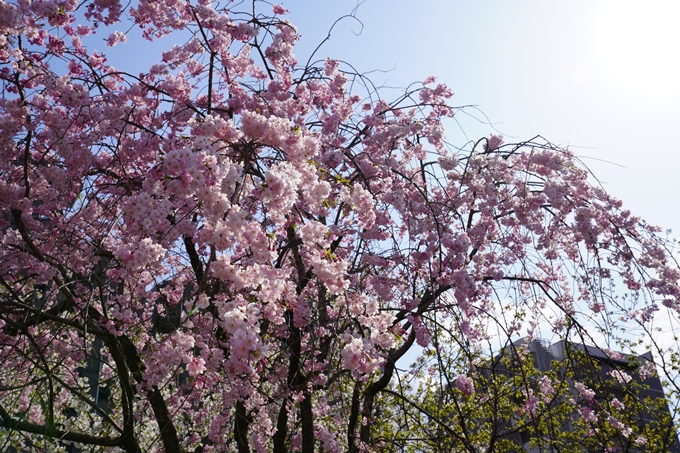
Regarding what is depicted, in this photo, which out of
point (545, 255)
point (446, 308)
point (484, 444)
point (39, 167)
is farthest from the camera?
point (484, 444)

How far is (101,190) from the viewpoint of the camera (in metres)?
4.53

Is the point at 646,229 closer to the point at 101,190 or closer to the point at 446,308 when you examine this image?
the point at 446,308

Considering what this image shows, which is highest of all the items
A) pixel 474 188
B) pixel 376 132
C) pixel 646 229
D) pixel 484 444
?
pixel 376 132

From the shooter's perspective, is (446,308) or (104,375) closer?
(446,308)

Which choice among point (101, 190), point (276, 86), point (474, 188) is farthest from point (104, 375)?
point (474, 188)

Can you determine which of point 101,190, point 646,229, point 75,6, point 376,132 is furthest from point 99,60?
point 646,229

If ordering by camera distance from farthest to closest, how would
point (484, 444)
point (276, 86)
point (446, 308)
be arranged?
point (484, 444) < point (276, 86) < point (446, 308)

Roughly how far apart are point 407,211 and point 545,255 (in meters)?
2.20

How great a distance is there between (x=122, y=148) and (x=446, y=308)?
10.3 feet

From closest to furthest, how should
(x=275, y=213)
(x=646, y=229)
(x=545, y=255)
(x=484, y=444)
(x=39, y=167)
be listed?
(x=275, y=213) → (x=39, y=167) → (x=646, y=229) → (x=545, y=255) → (x=484, y=444)

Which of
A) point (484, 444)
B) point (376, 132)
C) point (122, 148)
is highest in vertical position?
point (376, 132)

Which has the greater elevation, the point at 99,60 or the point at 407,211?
the point at 99,60

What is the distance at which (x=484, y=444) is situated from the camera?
8.98 metres

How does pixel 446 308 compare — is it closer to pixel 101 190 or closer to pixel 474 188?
pixel 474 188
